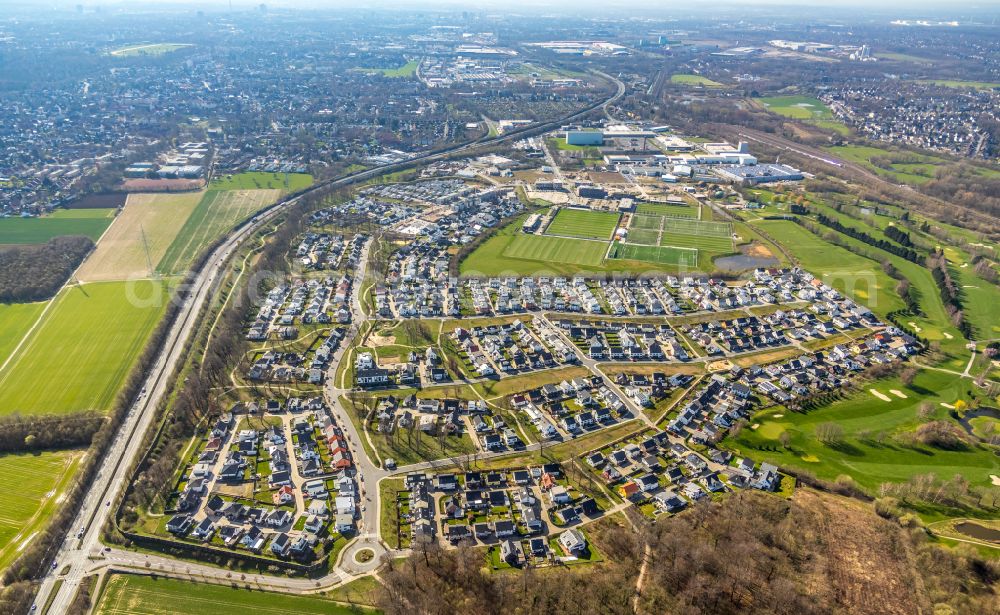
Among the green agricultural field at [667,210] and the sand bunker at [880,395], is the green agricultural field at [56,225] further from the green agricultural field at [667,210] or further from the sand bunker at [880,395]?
the sand bunker at [880,395]

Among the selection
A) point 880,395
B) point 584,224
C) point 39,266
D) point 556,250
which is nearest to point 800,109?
point 584,224

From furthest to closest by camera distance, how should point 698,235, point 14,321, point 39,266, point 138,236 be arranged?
point 698,235, point 138,236, point 39,266, point 14,321

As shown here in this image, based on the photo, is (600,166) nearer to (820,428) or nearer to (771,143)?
(771,143)

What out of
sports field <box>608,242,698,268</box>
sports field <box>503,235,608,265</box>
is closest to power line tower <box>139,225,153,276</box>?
sports field <box>503,235,608,265</box>

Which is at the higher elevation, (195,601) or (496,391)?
(496,391)

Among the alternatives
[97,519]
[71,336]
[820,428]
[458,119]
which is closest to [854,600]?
[820,428]

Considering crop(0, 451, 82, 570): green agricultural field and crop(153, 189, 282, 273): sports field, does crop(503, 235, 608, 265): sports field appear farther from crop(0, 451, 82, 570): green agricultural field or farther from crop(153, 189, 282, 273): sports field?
crop(0, 451, 82, 570): green agricultural field

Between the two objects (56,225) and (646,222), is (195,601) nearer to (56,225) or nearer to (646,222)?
(646,222)
